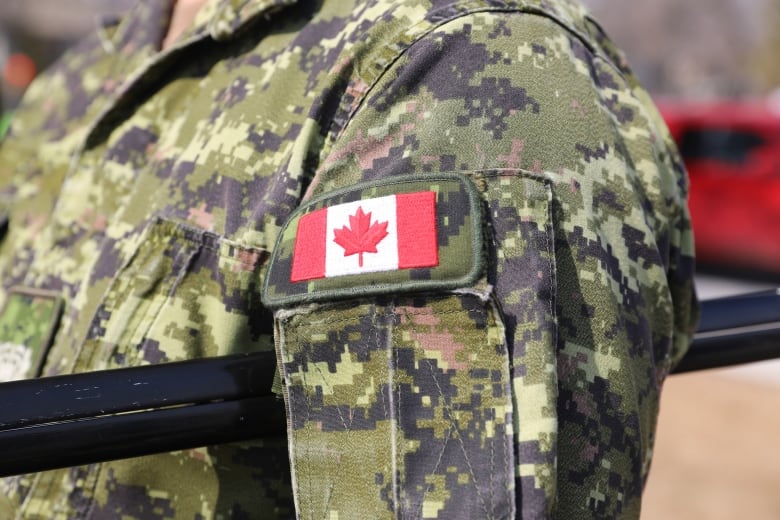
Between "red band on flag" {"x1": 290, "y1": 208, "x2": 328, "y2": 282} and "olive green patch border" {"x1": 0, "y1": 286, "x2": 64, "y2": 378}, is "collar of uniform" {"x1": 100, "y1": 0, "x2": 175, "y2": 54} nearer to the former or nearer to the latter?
"olive green patch border" {"x1": 0, "y1": 286, "x2": 64, "y2": 378}

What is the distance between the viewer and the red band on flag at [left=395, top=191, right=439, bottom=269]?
87 centimetres

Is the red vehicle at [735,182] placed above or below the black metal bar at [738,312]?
above

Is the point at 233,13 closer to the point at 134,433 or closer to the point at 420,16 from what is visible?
the point at 420,16

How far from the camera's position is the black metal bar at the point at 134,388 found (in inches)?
34.6

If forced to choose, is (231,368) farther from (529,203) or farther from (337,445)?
(529,203)

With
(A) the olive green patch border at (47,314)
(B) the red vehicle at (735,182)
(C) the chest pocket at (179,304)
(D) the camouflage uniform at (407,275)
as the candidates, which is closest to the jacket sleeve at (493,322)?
(D) the camouflage uniform at (407,275)

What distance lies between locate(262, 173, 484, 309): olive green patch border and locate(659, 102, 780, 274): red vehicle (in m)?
7.16

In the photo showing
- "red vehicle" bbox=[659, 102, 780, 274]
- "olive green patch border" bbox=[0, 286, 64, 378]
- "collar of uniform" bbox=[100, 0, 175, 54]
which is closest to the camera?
"olive green patch border" bbox=[0, 286, 64, 378]

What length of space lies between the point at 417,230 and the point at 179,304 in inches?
13.8

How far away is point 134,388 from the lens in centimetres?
91

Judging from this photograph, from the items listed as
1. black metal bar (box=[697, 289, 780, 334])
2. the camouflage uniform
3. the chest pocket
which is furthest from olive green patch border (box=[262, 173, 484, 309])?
black metal bar (box=[697, 289, 780, 334])

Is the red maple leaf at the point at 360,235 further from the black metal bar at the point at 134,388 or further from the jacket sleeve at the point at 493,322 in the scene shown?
the black metal bar at the point at 134,388

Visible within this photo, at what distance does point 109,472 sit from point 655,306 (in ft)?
2.24

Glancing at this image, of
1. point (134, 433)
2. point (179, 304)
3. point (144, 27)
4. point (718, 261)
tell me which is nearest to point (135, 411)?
point (134, 433)
